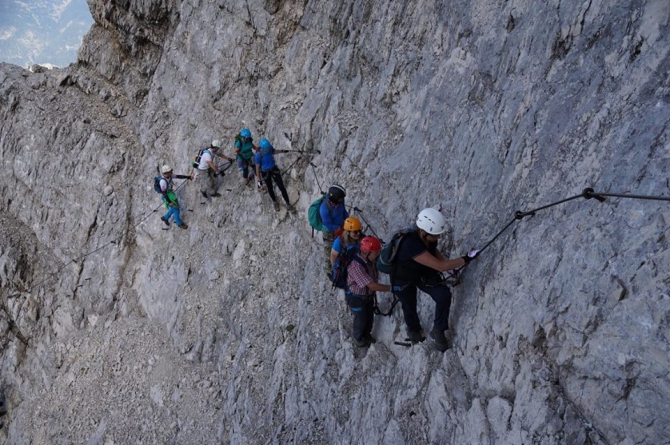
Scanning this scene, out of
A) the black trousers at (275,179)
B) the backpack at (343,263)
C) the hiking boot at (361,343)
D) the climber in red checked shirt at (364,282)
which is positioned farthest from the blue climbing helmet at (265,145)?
the hiking boot at (361,343)

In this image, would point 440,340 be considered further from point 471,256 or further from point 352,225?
point 352,225

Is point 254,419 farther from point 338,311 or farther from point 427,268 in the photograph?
point 427,268

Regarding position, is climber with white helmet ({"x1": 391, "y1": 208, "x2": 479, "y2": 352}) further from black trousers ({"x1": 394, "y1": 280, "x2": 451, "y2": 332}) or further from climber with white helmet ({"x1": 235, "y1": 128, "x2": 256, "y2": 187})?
climber with white helmet ({"x1": 235, "y1": 128, "x2": 256, "y2": 187})

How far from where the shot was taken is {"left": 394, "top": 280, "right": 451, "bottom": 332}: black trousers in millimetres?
7449

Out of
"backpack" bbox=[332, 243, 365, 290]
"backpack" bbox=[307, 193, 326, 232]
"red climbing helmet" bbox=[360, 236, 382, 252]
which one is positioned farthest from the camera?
"backpack" bbox=[307, 193, 326, 232]

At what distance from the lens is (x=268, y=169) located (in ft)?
46.1

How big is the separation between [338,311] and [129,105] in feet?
55.6

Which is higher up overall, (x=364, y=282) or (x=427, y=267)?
Result: (x=364, y=282)

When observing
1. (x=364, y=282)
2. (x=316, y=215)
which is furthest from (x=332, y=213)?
(x=364, y=282)

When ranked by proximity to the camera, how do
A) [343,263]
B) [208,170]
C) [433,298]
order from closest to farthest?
[433,298] → [343,263] → [208,170]

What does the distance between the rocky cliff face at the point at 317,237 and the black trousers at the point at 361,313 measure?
0.29 meters

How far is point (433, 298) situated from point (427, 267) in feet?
1.79

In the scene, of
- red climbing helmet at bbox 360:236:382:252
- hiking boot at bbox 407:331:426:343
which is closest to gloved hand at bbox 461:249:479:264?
red climbing helmet at bbox 360:236:382:252

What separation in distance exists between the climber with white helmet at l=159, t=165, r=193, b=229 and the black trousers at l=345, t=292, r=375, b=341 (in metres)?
9.50
